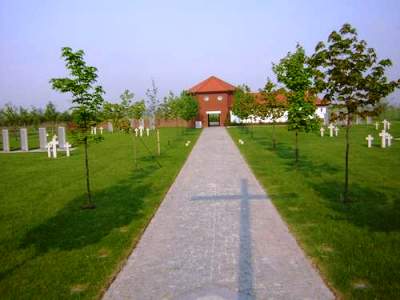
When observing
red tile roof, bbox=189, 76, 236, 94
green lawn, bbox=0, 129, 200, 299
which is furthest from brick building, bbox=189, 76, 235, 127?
green lawn, bbox=0, 129, 200, 299

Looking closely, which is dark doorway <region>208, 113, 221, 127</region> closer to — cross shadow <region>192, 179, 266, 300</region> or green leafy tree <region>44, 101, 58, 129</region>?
green leafy tree <region>44, 101, 58, 129</region>

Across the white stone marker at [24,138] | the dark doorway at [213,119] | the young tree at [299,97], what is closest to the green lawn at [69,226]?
the young tree at [299,97]

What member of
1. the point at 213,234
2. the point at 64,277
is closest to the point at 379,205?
the point at 213,234

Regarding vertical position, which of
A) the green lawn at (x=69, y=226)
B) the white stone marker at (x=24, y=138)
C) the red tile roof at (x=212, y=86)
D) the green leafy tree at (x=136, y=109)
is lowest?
the green lawn at (x=69, y=226)

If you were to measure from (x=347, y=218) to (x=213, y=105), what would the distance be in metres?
55.4

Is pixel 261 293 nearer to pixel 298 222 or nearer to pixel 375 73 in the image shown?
pixel 298 222

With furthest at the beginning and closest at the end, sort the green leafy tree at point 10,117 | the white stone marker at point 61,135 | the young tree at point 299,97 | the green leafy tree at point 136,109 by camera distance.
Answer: the green leafy tree at point 10,117 < the white stone marker at point 61,135 < the green leafy tree at point 136,109 < the young tree at point 299,97

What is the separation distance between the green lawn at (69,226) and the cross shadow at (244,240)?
1.92 meters

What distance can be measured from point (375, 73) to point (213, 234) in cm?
570

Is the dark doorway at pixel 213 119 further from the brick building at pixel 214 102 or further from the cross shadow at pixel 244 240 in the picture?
the cross shadow at pixel 244 240

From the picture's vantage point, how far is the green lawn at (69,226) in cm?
544

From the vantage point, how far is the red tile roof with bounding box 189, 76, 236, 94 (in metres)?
62.8

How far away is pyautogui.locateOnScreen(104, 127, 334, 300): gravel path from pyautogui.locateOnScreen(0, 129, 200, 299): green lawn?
42 cm

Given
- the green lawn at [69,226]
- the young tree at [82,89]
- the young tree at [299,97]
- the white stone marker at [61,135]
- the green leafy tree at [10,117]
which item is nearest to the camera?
the green lawn at [69,226]
